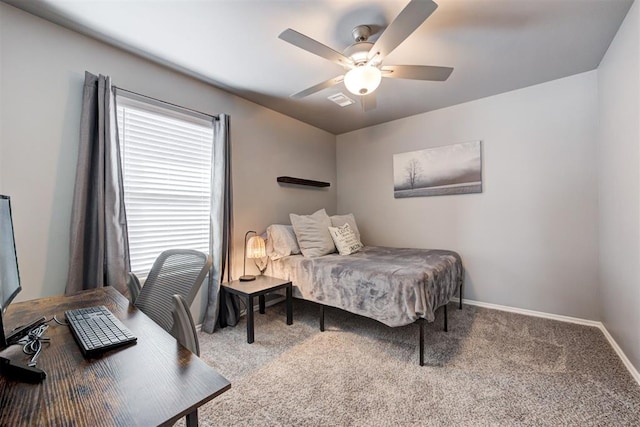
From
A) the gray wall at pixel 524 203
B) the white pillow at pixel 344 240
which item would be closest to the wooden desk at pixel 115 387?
the white pillow at pixel 344 240

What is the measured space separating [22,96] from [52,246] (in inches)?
39.3

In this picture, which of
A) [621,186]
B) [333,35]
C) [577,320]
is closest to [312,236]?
[333,35]

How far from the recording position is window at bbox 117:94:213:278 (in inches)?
89.1

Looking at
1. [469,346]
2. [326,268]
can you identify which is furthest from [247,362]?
[469,346]

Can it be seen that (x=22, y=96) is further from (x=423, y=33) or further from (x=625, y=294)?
(x=625, y=294)

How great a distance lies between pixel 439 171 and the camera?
3406 mm

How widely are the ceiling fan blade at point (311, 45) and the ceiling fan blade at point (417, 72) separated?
300mm

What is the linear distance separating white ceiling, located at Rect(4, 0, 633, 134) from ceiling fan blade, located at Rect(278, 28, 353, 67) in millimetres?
280

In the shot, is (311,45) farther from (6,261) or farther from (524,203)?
(524,203)

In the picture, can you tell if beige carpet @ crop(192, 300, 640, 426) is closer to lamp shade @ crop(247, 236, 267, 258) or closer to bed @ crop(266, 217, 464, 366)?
bed @ crop(266, 217, 464, 366)

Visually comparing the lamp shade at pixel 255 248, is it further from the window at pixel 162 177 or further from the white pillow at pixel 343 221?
the white pillow at pixel 343 221

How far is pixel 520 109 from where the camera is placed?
9.53 ft

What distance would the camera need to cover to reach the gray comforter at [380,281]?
2.04 m

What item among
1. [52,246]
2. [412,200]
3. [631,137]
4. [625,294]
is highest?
[631,137]
